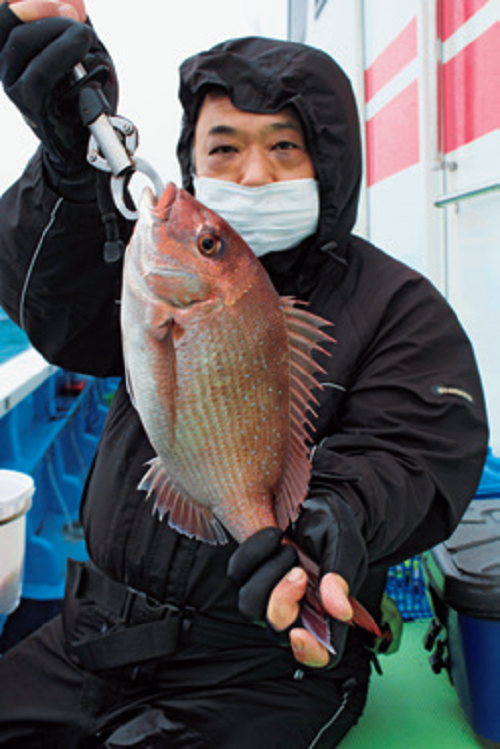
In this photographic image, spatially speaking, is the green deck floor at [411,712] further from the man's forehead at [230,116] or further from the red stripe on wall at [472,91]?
the red stripe on wall at [472,91]

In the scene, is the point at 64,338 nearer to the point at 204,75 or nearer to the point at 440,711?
the point at 204,75

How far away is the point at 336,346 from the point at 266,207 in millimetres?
452

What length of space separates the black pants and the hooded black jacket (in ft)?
0.72

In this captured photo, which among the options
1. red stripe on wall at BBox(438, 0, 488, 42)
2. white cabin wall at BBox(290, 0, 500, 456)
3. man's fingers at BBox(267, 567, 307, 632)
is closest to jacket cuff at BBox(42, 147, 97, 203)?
man's fingers at BBox(267, 567, 307, 632)

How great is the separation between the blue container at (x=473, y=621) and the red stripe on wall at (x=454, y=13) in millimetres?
2404

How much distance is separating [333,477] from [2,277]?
1148 millimetres

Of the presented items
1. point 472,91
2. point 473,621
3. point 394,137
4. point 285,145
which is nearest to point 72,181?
point 285,145

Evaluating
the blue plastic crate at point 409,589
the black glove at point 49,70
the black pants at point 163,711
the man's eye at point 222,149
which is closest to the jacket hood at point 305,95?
the man's eye at point 222,149

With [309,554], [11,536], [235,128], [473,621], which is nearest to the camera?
[309,554]

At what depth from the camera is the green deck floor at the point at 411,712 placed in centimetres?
181

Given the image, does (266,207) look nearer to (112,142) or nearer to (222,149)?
(222,149)

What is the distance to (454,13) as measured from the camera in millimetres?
3055

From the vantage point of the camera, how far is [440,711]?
193cm

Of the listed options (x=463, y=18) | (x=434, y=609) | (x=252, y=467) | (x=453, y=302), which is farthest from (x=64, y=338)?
(x=463, y=18)
